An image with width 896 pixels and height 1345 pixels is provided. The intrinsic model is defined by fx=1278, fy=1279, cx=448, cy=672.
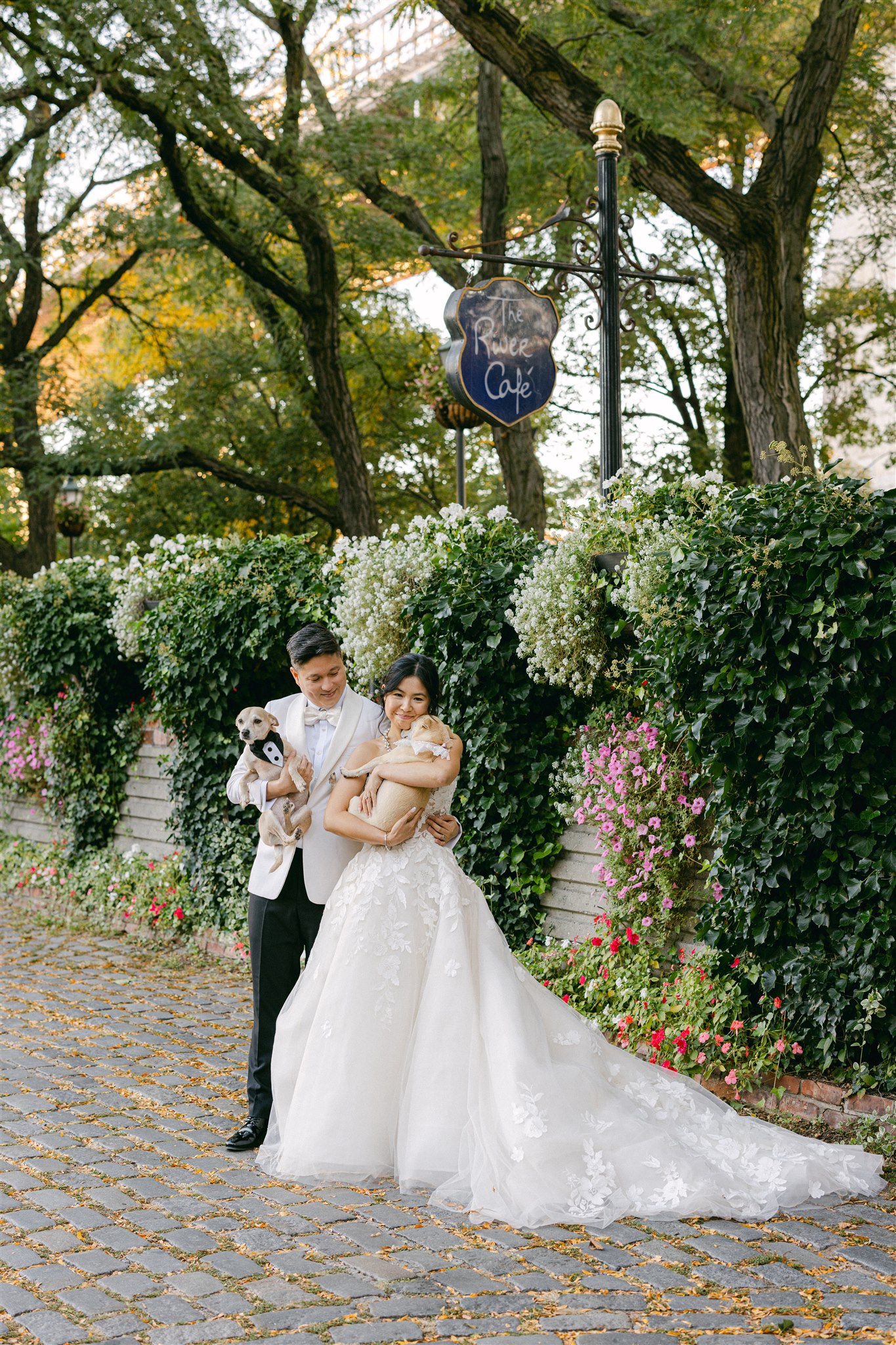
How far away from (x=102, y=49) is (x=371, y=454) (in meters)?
8.94

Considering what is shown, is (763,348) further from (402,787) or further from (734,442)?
(734,442)

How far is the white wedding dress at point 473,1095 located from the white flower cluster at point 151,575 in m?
4.63

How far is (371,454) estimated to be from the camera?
71.3ft

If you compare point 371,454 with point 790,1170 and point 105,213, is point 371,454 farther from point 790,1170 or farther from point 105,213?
point 790,1170

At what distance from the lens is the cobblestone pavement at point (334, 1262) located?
3377mm

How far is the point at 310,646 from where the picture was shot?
5.04m

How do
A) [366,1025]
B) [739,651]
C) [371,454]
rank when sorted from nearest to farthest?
1. [366,1025]
2. [739,651]
3. [371,454]

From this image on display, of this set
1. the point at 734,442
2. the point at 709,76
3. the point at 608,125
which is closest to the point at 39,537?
the point at 734,442

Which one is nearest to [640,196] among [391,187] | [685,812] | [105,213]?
[391,187]

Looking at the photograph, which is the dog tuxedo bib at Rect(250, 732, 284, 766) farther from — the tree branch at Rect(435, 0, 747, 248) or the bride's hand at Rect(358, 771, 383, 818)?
the tree branch at Rect(435, 0, 747, 248)

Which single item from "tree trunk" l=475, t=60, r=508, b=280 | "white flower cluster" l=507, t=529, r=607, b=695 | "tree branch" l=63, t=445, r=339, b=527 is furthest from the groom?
"tree branch" l=63, t=445, r=339, b=527

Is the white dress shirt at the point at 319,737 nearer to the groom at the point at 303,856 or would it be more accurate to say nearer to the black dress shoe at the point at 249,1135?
the groom at the point at 303,856

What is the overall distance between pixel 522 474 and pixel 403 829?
1037 centimetres

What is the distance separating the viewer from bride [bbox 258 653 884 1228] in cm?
425
